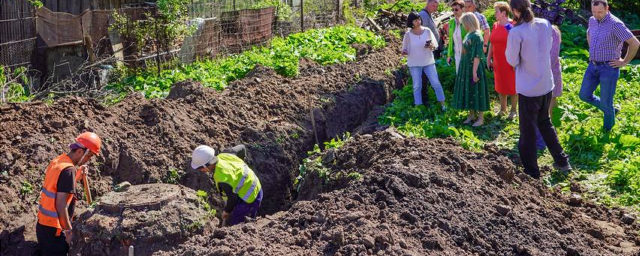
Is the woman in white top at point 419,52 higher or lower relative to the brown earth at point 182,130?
higher

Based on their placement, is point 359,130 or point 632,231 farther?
point 359,130

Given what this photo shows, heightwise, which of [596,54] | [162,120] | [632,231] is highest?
[596,54]

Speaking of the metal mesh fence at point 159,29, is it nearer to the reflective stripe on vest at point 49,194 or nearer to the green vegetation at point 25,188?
the green vegetation at point 25,188

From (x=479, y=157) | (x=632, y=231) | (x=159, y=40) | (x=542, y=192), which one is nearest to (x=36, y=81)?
(x=159, y=40)

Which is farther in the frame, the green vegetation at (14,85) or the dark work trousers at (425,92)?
the dark work trousers at (425,92)

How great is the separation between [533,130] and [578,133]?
5.25 ft

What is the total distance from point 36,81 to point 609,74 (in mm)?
8936

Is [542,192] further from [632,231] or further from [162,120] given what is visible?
[162,120]

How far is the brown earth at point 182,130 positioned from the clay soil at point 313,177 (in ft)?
0.06

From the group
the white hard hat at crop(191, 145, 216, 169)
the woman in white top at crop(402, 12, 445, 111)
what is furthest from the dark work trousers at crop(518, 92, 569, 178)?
the white hard hat at crop(191, 145, 216, 169)

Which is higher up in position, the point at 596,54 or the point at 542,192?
the point at 596,54

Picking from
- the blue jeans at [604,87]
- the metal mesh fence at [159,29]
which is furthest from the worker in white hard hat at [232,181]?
the metal mesh fence at [159,29]

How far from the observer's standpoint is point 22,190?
812 cm

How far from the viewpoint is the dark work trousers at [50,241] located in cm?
731
